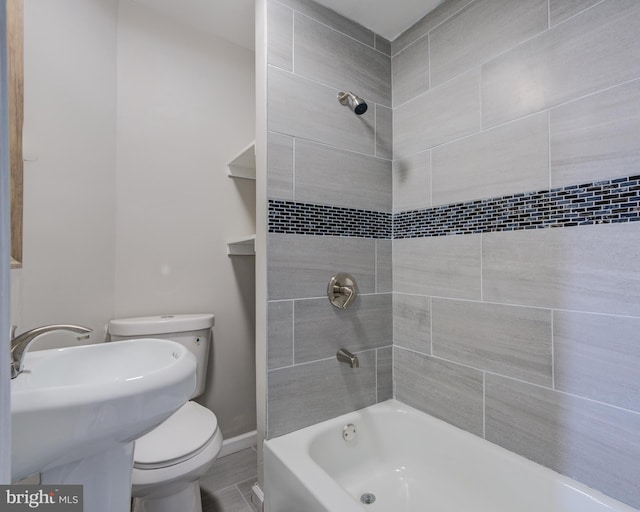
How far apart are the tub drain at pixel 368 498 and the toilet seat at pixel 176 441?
2.16 ft

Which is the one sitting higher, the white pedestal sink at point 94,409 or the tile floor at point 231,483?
the white pedestal sink at point 94,409

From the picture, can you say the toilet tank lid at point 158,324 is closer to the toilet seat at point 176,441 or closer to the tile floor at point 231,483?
the toilet seat at point 176,441

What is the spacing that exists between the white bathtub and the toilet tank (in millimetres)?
601

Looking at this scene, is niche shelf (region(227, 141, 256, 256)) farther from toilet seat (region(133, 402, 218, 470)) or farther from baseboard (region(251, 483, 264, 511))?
baseboard (region(251, 483, 264, 511))

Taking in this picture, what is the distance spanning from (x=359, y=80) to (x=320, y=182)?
22.7 inches

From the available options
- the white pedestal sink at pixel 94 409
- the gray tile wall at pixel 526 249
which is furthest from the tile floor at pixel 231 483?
the gray tile wall at pixel 526 249

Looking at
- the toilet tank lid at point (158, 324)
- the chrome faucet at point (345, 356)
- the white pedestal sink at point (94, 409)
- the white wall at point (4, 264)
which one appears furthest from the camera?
→ the toilet tank lid at point (158, 324)

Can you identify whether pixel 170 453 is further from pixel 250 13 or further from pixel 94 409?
pixel 250 13

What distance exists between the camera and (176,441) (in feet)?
4.10

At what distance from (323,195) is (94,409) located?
109 centimetres

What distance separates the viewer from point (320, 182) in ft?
4.75

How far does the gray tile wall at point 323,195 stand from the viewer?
4.43 feet

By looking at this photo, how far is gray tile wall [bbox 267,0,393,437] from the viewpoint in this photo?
1.35 m

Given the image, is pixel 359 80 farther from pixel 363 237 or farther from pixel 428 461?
pixel 428 461
